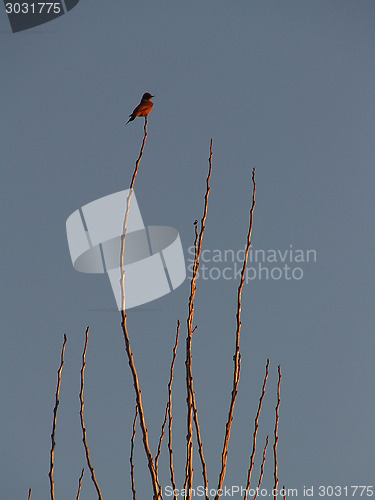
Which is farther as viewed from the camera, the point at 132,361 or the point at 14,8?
the point at 14,8

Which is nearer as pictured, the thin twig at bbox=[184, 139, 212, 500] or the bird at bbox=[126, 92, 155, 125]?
the thin twig at bbox=[184, 139, 212, 500]

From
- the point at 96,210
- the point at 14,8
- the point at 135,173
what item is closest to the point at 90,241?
the point at 96,210

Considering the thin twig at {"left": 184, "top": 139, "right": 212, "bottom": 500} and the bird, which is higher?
the bird

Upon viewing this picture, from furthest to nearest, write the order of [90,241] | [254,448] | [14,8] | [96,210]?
[14,8] → [96,210] → [90,241] → [254,448]

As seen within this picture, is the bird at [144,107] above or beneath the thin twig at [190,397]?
above

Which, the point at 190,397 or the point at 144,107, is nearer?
the point at 190,397

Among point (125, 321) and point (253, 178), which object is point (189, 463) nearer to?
point (125, 321)

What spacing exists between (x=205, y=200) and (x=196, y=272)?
0.19m

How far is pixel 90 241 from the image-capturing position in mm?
2916

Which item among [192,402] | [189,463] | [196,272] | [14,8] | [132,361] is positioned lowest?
[189,463]

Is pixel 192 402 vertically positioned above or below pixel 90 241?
below

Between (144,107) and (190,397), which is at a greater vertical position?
(144,107)

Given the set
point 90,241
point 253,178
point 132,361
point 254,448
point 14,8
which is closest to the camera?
point 132,361

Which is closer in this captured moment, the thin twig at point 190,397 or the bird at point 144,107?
the thin twig at point 190,397
